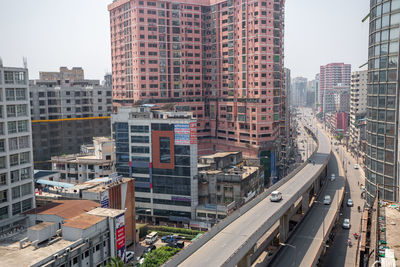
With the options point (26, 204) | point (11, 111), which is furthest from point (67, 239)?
point (11, 111)

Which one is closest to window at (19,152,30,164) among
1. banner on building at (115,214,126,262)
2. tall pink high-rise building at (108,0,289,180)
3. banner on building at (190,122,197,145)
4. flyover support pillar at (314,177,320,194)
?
banner on building at (115,214,126,262)

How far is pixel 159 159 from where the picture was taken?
80500mm

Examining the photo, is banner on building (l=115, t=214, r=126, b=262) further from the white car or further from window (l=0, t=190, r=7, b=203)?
the white car

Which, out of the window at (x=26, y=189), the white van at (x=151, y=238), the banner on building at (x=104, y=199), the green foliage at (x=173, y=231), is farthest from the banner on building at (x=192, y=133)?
the window at (x=26, y=189)

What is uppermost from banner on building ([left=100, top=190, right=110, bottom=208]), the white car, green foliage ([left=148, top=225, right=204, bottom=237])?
banner on building ([left=100, top=190, right=110, bottom=208])

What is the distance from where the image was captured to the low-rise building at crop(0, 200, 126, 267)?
41.0 meters

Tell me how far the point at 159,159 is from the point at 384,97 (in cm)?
4427

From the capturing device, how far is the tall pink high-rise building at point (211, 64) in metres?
118

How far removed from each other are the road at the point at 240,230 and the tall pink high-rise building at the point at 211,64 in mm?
44531

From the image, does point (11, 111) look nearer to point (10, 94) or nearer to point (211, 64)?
point (10, 94)

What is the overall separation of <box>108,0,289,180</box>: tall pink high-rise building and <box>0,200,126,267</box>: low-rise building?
72118 millimetres

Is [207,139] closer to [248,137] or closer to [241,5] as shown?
[248,137]

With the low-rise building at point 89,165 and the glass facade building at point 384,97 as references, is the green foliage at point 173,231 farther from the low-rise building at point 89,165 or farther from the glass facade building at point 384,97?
the glass facade building at point 384,97

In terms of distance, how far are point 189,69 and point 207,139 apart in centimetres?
2587
